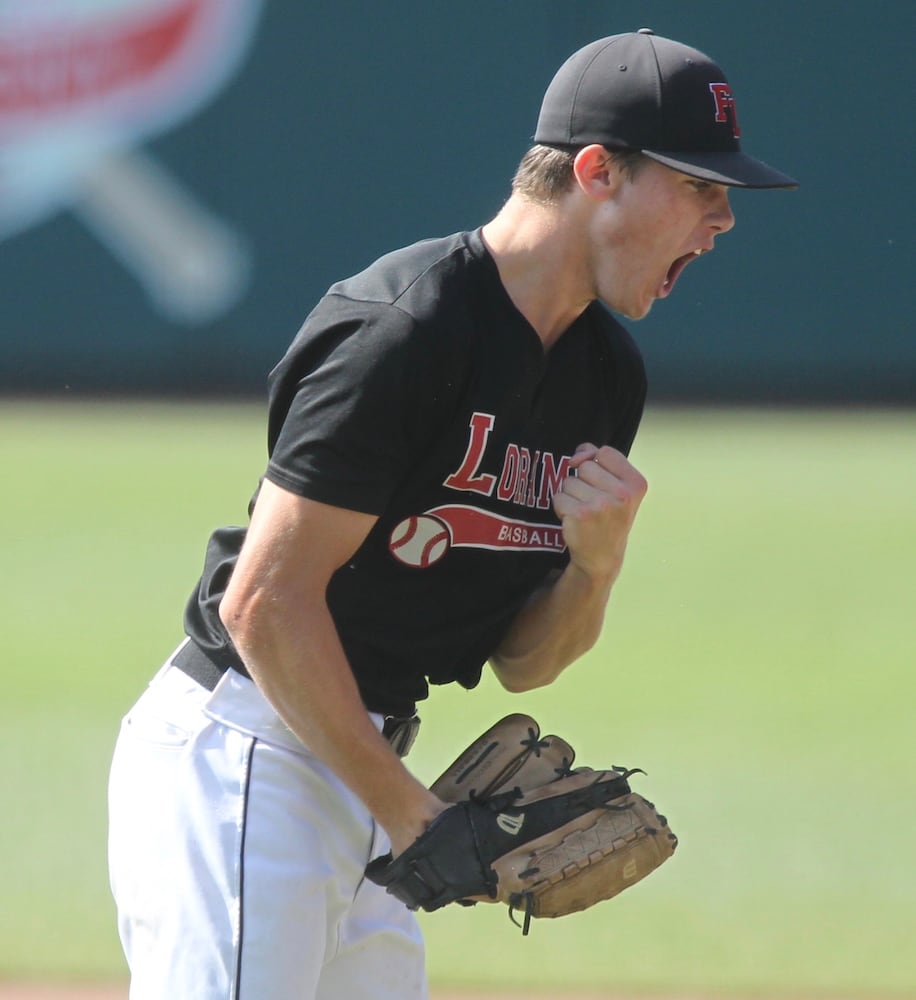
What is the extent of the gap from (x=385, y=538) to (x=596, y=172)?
0.65 meters

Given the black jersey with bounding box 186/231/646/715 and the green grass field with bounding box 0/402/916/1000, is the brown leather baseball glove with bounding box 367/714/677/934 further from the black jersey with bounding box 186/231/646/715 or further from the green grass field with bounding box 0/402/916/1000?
the green grass field with bounding box 0/402/916/1000

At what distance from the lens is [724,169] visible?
2553 millimetres

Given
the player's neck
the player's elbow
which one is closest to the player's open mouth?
the player's neck

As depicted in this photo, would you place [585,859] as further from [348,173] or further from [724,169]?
[348,173]

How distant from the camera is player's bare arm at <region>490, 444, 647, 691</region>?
8.90ft

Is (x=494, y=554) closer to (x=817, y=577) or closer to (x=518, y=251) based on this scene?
(x=518, y=251)

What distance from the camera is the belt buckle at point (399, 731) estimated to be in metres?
2.81

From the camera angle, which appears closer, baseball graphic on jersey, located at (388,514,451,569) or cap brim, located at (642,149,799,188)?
cap brim, located at (642,149,799,188)

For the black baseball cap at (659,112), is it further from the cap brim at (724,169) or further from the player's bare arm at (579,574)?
the player's bare arm at (579,574)

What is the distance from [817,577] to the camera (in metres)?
10.2

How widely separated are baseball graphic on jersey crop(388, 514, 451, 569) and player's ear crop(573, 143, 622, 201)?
56cm

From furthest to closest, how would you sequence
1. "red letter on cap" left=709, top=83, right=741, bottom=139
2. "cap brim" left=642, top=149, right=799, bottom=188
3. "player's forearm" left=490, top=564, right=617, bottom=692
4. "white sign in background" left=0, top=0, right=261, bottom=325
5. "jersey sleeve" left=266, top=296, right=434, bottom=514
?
"white sign in background" left=0, top=0, right=261, bottom=325
"player's forearm" left=490, top=564, right=617, bottom=692
"red letter on cap" left=709, top=83, right=741, bottom=139
"cap brim" left=642, top=149, right=799, bottom=188
"jersey sleeve" left=266, top=296, right=434, bottom=514

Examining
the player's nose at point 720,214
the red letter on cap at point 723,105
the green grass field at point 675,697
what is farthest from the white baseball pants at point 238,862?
the green grass field at point 675,697

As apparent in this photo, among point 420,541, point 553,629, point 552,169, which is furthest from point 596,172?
point 553,629
